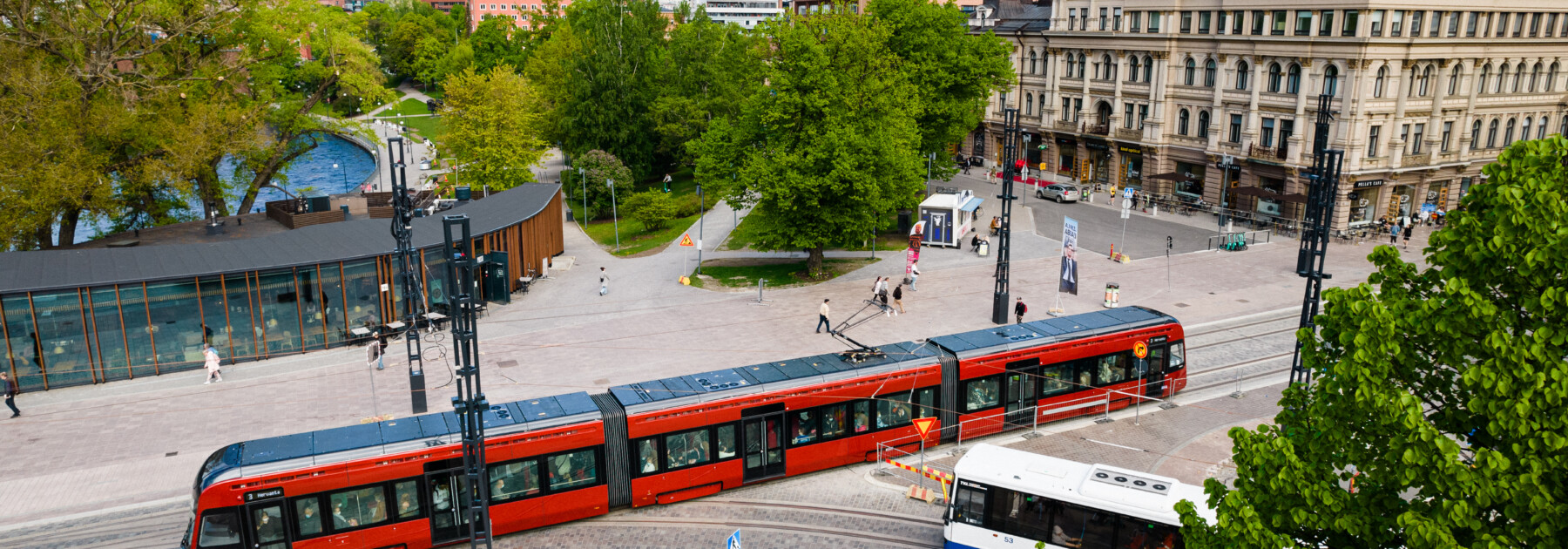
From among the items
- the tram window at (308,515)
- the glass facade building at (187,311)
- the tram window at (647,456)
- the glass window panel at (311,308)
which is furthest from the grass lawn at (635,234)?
the tram window at (308,515)

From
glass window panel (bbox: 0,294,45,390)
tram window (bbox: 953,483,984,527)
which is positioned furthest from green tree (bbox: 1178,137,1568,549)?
glass window panel (bbox: 0,294,45,390)

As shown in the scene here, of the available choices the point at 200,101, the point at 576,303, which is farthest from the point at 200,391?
the point at 200,101

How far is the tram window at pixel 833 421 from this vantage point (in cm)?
2327

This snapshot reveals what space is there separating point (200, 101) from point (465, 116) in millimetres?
17182

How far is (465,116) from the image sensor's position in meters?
59.9

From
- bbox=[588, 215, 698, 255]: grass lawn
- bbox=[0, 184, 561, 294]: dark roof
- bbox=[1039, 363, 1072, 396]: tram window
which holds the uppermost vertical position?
bbox=[0, 184, 561, 294]: dark roof

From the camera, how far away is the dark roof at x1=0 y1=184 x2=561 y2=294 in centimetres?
2983

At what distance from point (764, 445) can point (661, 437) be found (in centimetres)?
248

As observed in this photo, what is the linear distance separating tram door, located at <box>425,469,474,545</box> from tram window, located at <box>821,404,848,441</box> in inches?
311

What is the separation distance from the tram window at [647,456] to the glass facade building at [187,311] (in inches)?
658

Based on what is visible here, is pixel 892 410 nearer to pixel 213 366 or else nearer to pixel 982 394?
pixel 982 394

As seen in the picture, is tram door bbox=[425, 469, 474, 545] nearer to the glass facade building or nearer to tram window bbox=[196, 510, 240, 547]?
tram window bbox=[196, 510, 240, 547]

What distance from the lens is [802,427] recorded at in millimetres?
23094

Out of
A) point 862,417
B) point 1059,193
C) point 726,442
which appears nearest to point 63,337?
point 726,442
